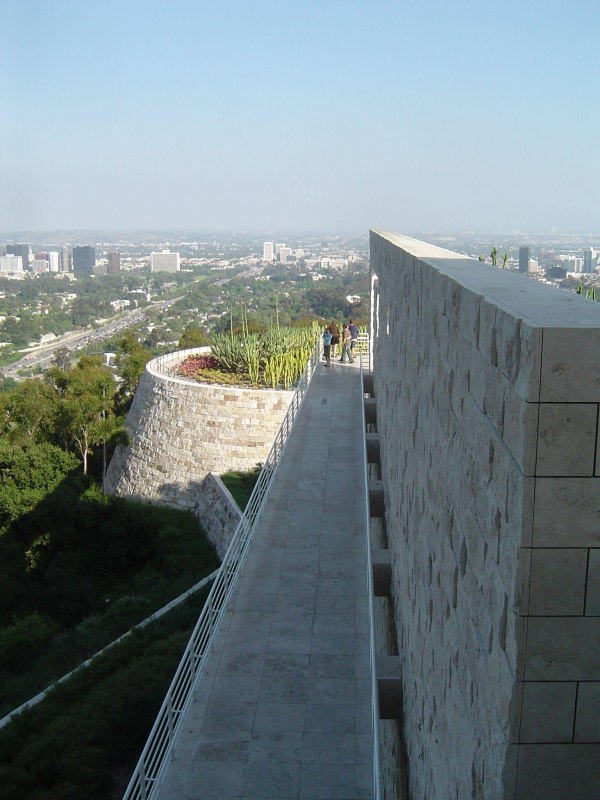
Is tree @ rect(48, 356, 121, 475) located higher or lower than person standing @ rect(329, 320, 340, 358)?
lower

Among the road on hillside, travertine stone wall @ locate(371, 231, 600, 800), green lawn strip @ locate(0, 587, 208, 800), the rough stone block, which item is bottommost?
the road on hillside

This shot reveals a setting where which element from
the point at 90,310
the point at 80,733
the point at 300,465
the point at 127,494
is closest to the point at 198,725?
the point at 80,733

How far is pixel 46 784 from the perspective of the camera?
277 inches

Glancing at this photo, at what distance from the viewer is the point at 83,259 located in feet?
475

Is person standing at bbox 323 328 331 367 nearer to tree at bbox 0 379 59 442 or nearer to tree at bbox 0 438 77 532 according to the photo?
tree at bbox 0 438 77 532

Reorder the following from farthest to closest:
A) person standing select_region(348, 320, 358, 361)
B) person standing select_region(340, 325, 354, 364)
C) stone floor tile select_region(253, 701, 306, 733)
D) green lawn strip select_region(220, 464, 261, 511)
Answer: person standing select_region(340, 325, 354, 364) → person standing select_region(348, 320, 358, 361) → green lawn strip select_region(220, 464, 261, 511) → stone floor tile select_region(253, 701, 306, 733)

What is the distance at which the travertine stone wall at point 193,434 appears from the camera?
14.9 m

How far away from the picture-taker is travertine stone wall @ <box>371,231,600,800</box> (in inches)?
71.1

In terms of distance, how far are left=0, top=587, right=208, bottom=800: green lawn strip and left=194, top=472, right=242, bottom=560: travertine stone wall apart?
2969mm

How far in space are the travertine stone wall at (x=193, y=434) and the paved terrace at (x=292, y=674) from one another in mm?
5108

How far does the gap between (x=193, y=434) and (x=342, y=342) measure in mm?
5142

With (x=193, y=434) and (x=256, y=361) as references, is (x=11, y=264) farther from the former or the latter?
(x=193, y=434)

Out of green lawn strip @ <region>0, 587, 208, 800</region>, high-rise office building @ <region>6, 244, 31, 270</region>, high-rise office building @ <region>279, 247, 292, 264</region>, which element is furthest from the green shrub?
high-rise office building @ <region>6, 244, 31, 270</region>

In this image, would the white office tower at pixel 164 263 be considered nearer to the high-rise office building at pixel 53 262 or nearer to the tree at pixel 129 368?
the high-rise office building at pixel 53 262
